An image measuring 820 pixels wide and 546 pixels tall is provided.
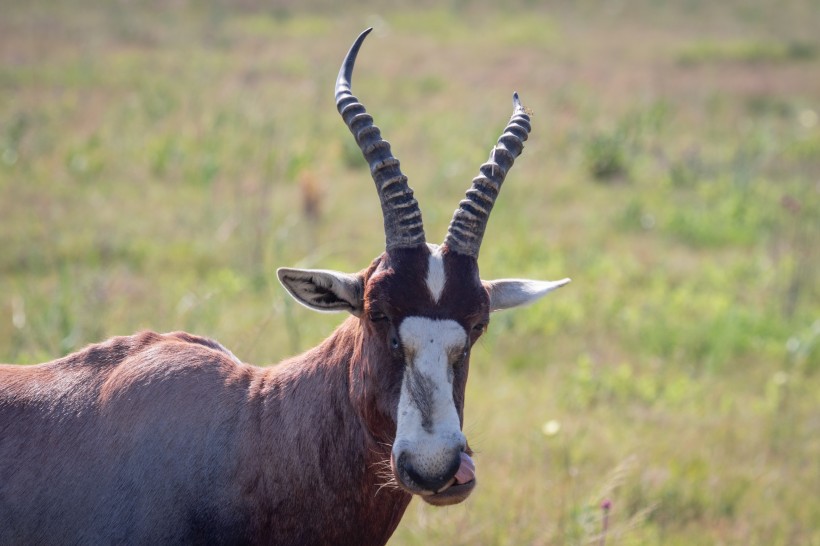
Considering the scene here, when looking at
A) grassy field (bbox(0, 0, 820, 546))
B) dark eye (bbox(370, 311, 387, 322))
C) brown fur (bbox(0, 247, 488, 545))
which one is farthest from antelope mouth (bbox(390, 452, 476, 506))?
grassy field (bbox(0, 0, 820, 546))

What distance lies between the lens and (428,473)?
4.37 meters

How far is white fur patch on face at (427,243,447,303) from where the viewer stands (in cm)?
485

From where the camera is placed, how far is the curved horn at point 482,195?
5090 millimetres

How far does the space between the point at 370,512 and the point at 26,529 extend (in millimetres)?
1691

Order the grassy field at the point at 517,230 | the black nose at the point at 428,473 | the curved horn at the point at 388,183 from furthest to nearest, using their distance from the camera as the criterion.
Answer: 1. the grassy field at the point at 517,230
2. the curved horn at the point at 388,183
3. the black nose at the point at 428,473

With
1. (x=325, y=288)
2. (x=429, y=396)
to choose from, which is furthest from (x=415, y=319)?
(x=325, y=288)

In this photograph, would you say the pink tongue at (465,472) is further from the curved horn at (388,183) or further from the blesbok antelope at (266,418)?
the curved horn at (388,183)

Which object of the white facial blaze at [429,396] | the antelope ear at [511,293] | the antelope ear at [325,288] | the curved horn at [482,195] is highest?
the curved horn at [482,195]

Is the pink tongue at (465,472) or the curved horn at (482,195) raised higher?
the curved horn at (482,195)

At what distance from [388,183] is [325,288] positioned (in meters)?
0.63

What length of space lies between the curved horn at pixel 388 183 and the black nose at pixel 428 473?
3.76ft

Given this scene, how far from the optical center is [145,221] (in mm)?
14469

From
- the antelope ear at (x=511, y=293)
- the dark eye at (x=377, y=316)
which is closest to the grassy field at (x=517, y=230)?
the antelope ear at (x=511, y=293)

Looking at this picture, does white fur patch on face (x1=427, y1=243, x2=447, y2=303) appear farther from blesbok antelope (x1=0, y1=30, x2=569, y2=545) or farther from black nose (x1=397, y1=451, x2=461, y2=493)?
black nose (x1=397, y1=451, x2=461, y2=493)
